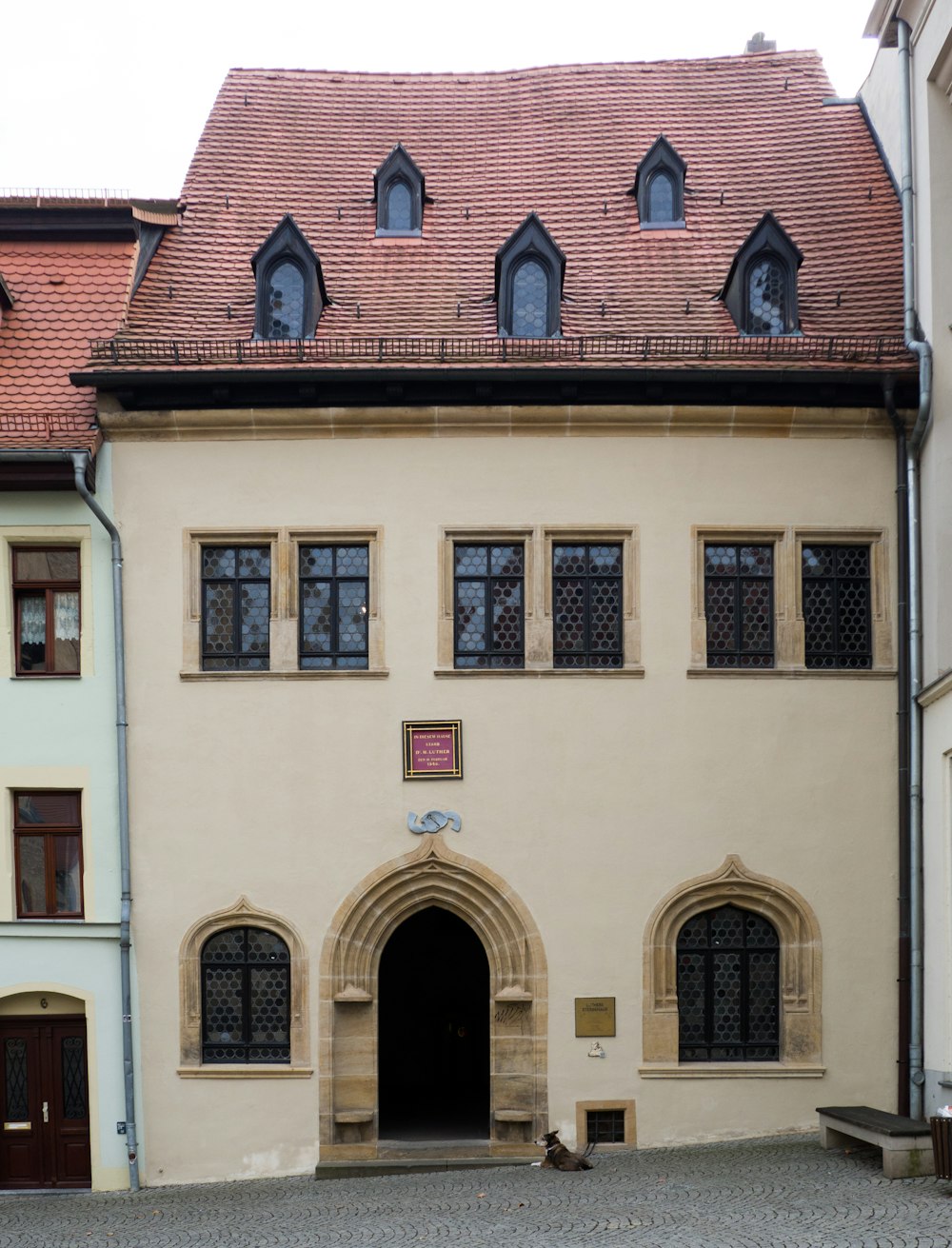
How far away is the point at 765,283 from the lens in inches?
663

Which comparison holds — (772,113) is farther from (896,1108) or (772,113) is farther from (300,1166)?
(300,1166)

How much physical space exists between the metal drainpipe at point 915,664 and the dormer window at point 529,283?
11.3 feet

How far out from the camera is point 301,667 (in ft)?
52.8

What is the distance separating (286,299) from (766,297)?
487cm

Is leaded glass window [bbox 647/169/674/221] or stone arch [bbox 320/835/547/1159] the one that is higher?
leaded glass window [bbox 647/169/674/221]

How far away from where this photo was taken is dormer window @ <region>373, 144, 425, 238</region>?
711 inches

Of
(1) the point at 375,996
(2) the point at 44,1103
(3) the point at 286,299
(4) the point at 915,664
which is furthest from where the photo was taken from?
(3) the point at 286,299

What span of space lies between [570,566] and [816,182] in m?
5.61

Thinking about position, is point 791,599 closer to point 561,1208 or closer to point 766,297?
point 766,297

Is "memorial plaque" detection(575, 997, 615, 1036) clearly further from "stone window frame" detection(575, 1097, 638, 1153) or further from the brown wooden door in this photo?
the brown wooden door

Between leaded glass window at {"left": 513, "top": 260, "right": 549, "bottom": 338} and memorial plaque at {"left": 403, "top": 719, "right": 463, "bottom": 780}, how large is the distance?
412cm

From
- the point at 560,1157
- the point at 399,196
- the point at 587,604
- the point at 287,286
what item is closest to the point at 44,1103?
the point at 560,1157

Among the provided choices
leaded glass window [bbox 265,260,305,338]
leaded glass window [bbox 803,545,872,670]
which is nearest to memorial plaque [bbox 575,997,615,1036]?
leaded glass window [bbox 803,545,872,670]

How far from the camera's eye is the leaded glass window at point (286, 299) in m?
16.7
